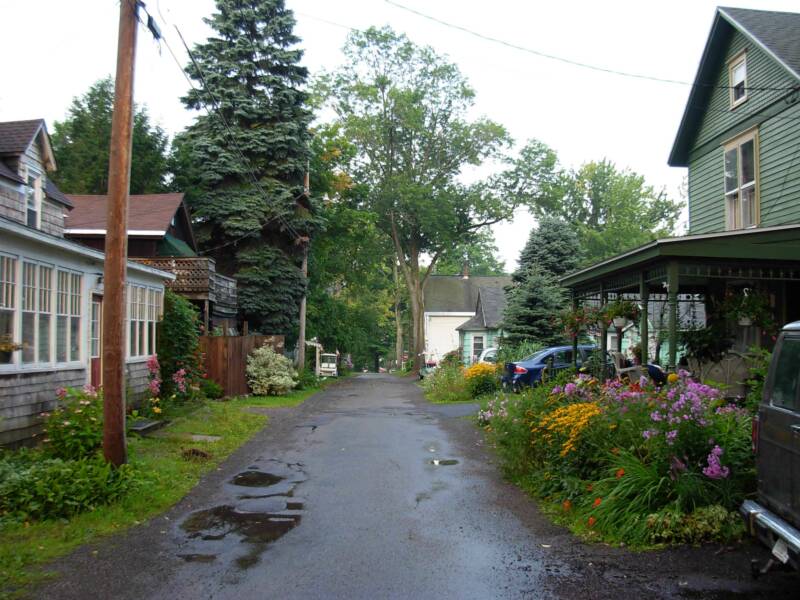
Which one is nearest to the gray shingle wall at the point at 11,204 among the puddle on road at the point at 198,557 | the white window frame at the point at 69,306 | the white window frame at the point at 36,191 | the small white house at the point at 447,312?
the white window frame at the point at 36,191

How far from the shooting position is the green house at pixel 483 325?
45.5m

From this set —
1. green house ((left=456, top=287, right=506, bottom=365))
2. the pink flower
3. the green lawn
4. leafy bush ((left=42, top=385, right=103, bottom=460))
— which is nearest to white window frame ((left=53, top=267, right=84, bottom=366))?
the green lawn

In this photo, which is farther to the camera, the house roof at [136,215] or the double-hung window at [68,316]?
the house roof at [136,215]

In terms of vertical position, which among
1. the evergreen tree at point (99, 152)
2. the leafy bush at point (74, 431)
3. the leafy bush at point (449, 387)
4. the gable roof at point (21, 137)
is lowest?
the leafy bush at point (449, 387)

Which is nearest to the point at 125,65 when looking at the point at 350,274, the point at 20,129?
the point at 20,129

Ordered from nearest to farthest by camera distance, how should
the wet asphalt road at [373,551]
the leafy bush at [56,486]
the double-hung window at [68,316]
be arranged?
1. the wet asphalt road at [373,551]
2. the leafy bush at [56,486]
3. the double-hung window at [68,316]

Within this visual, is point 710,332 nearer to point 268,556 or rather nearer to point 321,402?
point 268,556

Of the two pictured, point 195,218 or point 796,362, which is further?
point 195,218

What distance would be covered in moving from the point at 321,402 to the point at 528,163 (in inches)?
1117

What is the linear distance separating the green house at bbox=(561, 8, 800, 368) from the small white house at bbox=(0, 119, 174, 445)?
913cm

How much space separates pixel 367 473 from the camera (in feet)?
31.6

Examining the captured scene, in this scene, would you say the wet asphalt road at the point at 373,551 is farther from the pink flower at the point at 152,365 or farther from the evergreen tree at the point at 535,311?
the evergreen tree at the point at 535,311

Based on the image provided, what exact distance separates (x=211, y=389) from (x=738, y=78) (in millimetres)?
16090

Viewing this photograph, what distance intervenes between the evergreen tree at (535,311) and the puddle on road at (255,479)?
17.6 m
